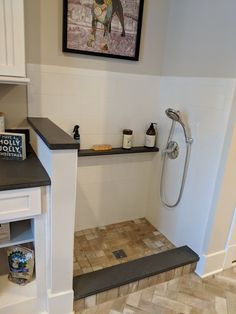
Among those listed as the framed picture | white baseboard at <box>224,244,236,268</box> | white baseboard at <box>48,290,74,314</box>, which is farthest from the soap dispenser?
white baseboard at <box>48,290,74,314</box>

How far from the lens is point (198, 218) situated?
1.73m

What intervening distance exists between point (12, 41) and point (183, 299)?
6.00 ft

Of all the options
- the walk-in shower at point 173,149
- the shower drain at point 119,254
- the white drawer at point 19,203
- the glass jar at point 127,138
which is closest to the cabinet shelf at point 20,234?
the white drawer at point 19,203

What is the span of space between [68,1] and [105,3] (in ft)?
0.86

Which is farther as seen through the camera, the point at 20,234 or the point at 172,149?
the point at 172,149

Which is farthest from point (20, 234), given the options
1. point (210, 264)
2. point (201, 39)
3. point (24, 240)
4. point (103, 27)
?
point (201, 39)

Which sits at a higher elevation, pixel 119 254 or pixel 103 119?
pixel 103 119

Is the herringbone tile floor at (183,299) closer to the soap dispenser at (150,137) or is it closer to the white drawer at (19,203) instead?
the white drawer at (19,203)

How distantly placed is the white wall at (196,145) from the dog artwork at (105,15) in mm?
578

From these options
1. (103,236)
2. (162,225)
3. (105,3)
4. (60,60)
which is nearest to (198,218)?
(162,225)

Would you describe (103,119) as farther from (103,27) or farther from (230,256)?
(230,256)

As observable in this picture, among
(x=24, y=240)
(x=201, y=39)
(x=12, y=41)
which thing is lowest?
(x=24, y=240)

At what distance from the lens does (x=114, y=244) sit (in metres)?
1.97

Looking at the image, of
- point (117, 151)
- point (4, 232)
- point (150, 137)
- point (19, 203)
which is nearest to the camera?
point (19, 203)
